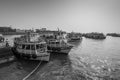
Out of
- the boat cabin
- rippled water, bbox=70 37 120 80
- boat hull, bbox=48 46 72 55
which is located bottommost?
rippled water, bbox=70 37 120 80

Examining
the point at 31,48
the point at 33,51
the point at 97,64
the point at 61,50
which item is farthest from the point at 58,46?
the point at 97,64

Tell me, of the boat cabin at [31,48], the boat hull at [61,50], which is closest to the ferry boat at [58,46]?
the boat hull at [61,50]

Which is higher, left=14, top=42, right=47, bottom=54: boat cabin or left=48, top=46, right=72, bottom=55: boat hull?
left=14, top=42, right=47, bottom=54: boat cabin

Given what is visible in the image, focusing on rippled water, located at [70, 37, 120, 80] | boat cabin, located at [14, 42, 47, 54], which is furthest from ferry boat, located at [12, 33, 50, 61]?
rippled water, located at [70, 37, 120, 80]

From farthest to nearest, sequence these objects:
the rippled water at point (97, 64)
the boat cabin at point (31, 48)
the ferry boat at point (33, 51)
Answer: the boat cabin at point (31, 48) < the ferry boat at point (33, 51) < the rippled water at point (97, 64)

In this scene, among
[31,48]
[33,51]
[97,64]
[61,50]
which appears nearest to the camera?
[33,51]

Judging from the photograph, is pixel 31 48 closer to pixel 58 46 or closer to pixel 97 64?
pixel 58 46

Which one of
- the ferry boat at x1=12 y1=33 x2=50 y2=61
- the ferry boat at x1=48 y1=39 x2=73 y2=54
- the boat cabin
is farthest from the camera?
the ferry boat at x1=48 y1=39 x2=73 y2=54

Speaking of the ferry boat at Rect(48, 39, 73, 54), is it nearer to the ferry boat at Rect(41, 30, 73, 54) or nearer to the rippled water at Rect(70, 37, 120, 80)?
the ferry boat at Rect(41, 30, 73, 54)

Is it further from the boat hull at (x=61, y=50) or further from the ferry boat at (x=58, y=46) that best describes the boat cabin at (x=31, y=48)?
the ferry boat at (x=58, y=46)

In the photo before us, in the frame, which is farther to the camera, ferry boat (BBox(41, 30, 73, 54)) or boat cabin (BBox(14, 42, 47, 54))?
ferry boat (BBox(41, 30, 73, 54))

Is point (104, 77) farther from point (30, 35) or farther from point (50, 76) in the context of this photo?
point (30, 35)

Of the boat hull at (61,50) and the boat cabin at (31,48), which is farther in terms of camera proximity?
the boat hull at (61,50)

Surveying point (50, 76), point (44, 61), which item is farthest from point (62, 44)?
point (50, 76)
